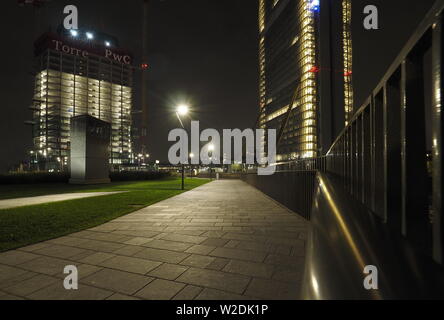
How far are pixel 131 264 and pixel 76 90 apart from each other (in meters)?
138

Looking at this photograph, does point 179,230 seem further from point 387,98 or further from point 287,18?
point 287,18

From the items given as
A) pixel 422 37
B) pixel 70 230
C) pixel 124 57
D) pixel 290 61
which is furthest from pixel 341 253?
pixel 124 57

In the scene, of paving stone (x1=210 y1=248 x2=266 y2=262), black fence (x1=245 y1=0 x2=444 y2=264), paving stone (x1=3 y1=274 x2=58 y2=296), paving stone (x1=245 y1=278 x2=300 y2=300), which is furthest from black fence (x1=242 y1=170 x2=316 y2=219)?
paving stone (x1=3 y1=274 x2=58 y2=296)

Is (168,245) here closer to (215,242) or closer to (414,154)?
(215,242)

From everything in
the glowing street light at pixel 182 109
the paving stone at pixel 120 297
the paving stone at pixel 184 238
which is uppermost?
the glowing street light at pixel 182 109

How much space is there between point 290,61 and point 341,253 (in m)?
89.7

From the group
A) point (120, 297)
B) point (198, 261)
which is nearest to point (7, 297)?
point (120, 297)

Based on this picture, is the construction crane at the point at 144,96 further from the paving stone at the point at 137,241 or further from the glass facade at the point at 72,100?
the paving stone at the point at 137,241

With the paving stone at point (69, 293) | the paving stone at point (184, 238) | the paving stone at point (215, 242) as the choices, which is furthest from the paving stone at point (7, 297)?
the paving stone at point (215, 242)

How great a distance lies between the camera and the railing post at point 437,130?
1.09m

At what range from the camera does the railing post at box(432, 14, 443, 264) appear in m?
1.09

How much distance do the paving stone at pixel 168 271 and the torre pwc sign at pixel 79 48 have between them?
459 ft

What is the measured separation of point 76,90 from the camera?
118188mm

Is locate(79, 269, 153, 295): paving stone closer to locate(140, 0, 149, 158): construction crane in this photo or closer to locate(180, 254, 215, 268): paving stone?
locate(180, 254, 215, 268): paving stone
